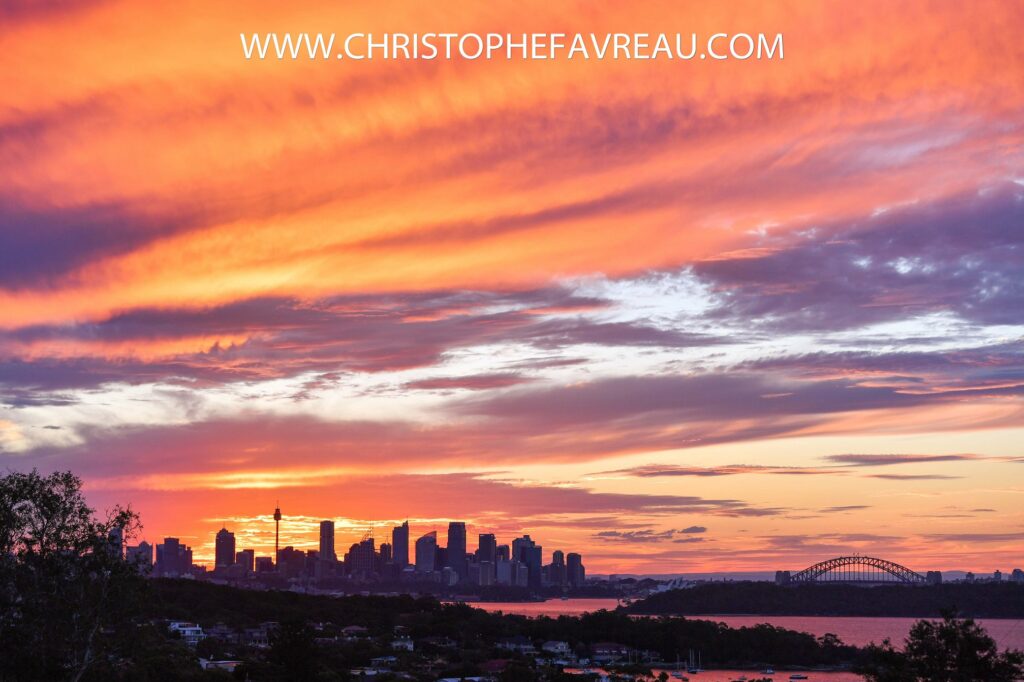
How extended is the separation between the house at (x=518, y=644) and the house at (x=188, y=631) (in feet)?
105

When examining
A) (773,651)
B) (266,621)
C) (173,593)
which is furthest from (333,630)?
(773,651)

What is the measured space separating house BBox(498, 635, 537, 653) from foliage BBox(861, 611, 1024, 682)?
83.7 metres

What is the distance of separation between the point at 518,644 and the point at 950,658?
90.7 m

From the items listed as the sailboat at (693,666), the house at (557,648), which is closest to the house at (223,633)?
the house at (557,648)

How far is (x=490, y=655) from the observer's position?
102 metres

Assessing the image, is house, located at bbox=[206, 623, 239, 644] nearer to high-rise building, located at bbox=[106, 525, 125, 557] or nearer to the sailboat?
the sailboat

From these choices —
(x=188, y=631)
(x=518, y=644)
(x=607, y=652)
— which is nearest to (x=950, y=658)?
(x=188, y=631)

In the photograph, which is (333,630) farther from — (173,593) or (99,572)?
(99,572)

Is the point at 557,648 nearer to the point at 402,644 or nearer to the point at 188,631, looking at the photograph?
the point at 402,644

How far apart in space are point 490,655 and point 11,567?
76.1 meters

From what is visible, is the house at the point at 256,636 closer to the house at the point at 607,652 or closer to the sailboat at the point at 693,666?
the house at the point at 607,652

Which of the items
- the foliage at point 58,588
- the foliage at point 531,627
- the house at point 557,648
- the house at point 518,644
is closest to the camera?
the foliage at point 58,588

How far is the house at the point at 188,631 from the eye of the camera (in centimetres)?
8816

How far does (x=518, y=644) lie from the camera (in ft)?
392
